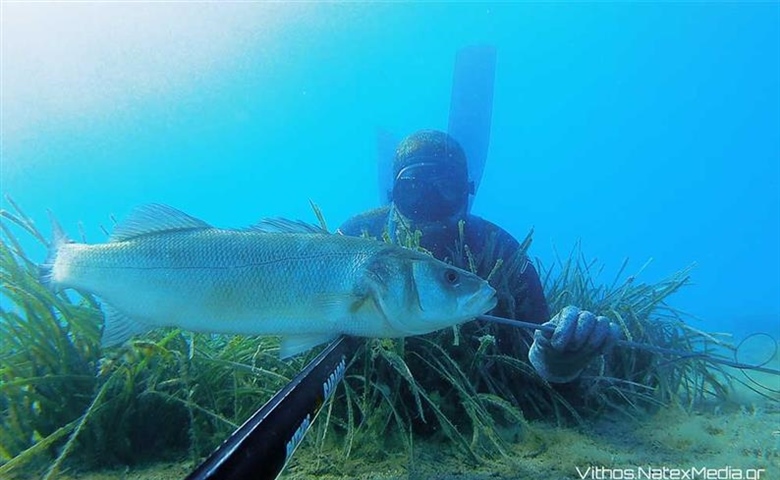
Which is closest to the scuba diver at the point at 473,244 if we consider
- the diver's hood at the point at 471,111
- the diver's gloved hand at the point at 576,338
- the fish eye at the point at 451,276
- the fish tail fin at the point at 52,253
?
the diver's gloved hand at the point at 576,338

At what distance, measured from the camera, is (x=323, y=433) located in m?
2.22

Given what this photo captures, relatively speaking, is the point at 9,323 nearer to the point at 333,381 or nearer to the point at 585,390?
the point at 333,381

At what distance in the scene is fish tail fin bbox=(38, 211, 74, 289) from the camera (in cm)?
198

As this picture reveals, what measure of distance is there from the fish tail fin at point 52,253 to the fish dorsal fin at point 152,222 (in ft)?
0.93

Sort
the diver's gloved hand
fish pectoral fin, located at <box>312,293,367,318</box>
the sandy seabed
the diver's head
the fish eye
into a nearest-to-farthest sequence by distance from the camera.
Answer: fish pectoral fin, located at <box>312,293,367,318</box> < the fish eye < the sandy seabed < the diver's gloved hand < the diver's head

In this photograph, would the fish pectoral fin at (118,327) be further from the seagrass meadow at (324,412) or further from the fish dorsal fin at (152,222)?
the fish dorsal fin at (152,222)

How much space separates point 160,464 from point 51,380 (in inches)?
29.3

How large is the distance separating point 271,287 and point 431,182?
397 cm

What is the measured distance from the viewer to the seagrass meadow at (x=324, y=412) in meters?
2.11

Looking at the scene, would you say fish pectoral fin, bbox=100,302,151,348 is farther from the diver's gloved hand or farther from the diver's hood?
the diver's hood

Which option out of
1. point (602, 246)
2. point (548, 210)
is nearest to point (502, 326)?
point (602, 246)

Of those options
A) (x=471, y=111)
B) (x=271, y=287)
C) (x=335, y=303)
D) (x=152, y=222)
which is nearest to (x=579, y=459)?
(x=335, y=303)

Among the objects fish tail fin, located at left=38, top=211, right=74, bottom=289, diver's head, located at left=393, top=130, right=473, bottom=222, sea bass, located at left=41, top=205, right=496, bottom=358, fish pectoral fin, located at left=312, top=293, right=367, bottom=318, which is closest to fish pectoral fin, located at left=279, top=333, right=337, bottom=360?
sea bass, located at left=41, top=205, right=496, bottom=358

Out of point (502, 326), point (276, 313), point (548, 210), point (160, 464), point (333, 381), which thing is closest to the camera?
point (333, 381)
